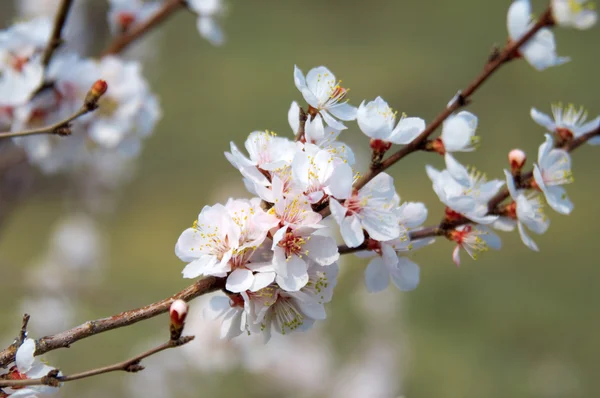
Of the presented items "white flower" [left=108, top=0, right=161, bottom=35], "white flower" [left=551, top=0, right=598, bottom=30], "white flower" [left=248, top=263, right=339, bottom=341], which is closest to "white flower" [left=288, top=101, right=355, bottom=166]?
"white flower" [left=248, top=263, right=339, bottom=341]

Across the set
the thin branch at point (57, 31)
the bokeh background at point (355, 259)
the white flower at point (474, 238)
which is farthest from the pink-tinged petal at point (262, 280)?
the bokeh background at point (355, 259)

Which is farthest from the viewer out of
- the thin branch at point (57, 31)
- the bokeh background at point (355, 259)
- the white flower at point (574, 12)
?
the bokeh background at point (355, 259)

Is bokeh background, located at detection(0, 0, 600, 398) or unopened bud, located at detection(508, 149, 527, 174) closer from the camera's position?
unopened bud, located at detection(508, 149, 527, 174)

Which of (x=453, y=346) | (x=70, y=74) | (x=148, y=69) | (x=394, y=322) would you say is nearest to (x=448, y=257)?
(x=453, y=346)

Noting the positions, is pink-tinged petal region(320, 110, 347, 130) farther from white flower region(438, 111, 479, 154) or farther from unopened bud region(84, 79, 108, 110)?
unopened bud region(84, 79, 108, 110)

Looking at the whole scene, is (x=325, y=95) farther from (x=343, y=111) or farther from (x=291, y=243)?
(x=291, y=243)

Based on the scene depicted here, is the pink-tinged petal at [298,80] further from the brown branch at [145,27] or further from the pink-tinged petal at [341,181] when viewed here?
the brown branch at [145,27]

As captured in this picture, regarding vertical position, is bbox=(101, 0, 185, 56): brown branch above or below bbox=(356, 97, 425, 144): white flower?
above
